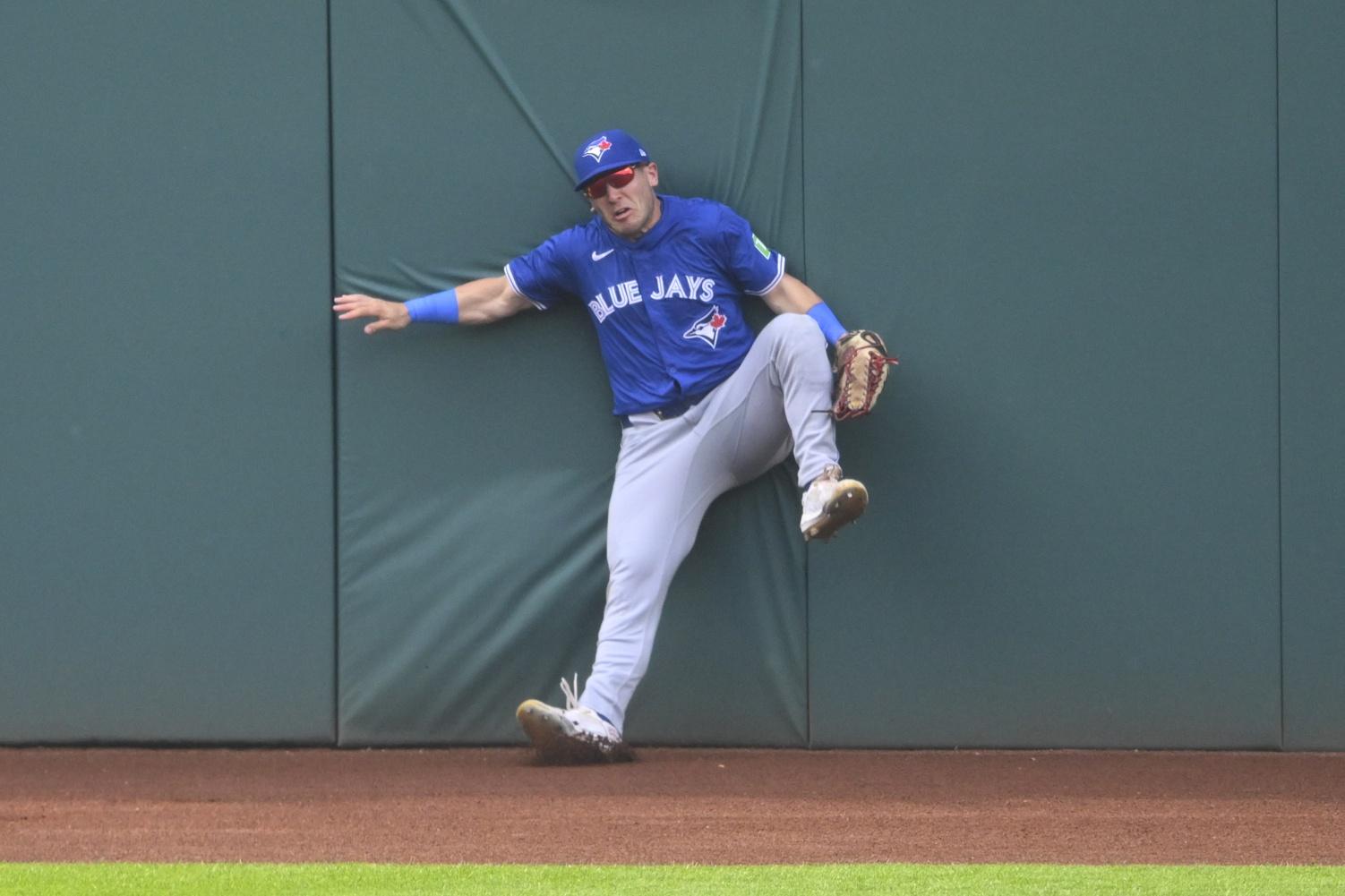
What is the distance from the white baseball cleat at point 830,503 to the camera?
511cm

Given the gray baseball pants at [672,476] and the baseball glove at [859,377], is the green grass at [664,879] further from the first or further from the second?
the baseball glove at [859,377]

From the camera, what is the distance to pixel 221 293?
5.82 meters

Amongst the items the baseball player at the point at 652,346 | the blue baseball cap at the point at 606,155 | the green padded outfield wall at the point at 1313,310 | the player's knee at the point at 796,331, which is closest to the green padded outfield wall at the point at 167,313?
the baseball player at the point at 652,346

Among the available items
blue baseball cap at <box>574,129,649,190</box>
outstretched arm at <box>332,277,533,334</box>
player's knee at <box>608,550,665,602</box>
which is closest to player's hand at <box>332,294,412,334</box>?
outstretched arm at <box>332,277,533,334</box>

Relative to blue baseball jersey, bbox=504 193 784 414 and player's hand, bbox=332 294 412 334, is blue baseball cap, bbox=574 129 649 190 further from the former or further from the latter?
player's hand, bbox=332 294 412 334

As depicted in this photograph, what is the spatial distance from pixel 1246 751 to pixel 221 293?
365cm

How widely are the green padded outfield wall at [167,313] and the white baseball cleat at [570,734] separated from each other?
0.86m

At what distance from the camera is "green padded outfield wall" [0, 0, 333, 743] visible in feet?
19.1

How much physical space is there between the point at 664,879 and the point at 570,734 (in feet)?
5.24

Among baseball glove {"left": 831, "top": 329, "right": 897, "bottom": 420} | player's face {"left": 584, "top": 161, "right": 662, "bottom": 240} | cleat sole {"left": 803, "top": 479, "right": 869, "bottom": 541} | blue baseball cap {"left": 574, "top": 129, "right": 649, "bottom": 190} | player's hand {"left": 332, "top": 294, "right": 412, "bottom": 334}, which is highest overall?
blue baseball cap {"left": 574, "top": 129, "right": 649, "bottom": 190}

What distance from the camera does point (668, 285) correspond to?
5570 millimetres

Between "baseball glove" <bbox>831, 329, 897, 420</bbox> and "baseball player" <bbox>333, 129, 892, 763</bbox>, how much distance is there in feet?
0.22

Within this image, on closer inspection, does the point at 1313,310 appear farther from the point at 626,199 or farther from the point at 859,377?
the point at 626,199

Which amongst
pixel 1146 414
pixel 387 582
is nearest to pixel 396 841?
pixel 387 582
